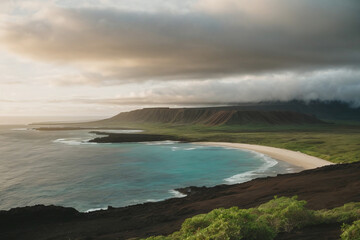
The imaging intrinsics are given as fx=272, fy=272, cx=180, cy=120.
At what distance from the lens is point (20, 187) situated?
39312 millimetres

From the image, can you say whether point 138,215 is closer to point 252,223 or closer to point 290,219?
point 290,219

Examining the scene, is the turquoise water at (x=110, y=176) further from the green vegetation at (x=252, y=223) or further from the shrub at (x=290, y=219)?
the shrub at (x=290, y=219)

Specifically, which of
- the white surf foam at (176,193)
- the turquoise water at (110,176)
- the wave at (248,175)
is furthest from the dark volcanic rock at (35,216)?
the wave at (248,175)

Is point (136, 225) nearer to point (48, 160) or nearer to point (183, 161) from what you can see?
point (183, 161)

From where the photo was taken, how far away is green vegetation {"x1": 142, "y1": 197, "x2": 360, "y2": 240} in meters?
9.80

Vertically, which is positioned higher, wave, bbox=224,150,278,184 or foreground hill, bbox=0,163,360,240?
foreground hill, bbox=0,163,360,240

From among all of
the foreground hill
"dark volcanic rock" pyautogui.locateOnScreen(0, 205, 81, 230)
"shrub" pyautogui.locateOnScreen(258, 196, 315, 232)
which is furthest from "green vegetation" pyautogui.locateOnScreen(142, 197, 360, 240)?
"dark volcanic rock" pyautogui.locateOnScreen(0, 205, 81, 230)

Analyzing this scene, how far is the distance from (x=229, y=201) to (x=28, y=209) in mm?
17579

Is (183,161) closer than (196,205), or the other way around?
(196,205)

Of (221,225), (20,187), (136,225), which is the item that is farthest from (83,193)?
(221,225)

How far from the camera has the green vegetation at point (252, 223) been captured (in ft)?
32.1

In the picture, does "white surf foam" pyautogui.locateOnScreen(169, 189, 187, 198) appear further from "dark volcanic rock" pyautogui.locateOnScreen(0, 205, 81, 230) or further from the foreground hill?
"dark volcanic rock" pyautogui.locateOnScreen(0, 205, 81, 230)

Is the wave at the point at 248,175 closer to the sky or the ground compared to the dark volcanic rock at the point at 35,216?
closer to the ground

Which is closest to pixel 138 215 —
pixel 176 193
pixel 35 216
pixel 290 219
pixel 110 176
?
pixel 35 216
